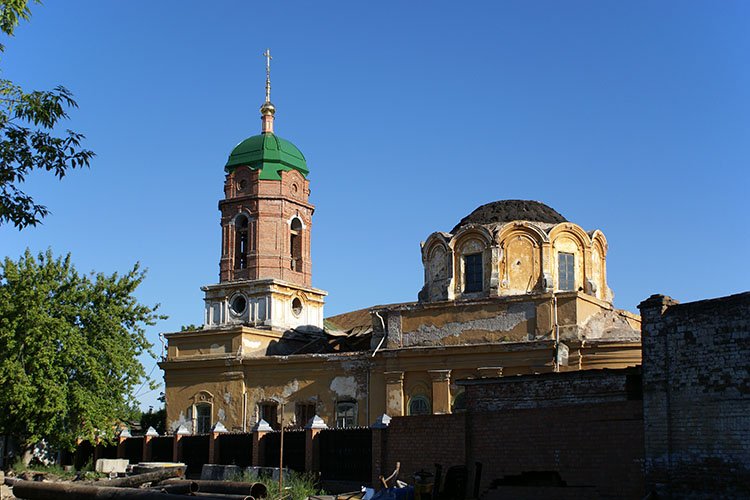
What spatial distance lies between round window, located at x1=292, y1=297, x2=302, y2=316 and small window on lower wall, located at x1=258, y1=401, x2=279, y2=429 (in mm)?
5291

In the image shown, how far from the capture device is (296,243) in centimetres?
4109

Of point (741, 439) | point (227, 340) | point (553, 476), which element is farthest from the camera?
point (227, 340)

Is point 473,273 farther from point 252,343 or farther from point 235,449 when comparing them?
point 235,449

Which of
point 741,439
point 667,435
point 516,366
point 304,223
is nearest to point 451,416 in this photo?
point 667,435

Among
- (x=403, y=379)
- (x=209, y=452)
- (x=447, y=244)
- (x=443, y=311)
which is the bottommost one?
(x=209, y=452)

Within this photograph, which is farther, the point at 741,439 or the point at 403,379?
the point at 403,379

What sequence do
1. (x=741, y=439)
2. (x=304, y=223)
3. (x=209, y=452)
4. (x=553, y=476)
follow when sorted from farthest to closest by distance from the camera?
(x=304, y=223) → (x=209, y=452) → (x=553, y=476) → (x=741, y=439)

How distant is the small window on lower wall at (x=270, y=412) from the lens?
3550cm

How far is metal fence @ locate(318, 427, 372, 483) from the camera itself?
2453 centimetres

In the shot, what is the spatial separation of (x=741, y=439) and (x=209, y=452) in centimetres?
1892

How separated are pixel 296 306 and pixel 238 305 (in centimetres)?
237

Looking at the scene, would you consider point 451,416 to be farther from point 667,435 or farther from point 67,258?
point 67,258

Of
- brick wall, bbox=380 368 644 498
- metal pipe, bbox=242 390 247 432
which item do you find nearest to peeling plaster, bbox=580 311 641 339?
brick wall, bbox=380 368 644 498

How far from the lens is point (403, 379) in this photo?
107 feet
